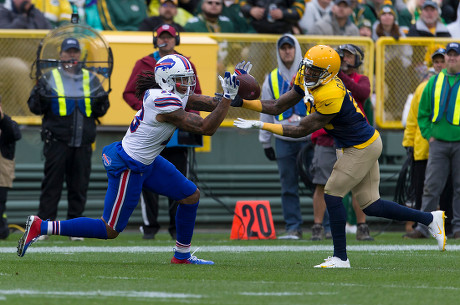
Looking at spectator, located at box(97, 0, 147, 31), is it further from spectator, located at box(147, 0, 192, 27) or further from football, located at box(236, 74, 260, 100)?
football, located at box(236, 74, 260, 100)

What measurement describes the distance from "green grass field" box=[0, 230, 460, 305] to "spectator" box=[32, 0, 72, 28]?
160 inches

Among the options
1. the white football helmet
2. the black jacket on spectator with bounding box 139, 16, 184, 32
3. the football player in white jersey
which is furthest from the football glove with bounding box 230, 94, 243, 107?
the black jacket on spectator with bounding box 139, 16, 184, 32

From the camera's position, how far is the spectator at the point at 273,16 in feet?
43.9

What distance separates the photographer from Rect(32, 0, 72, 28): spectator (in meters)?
13.2

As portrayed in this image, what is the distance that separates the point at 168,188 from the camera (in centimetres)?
755

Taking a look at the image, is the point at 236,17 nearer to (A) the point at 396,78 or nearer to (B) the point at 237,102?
(A) the point at 396,78

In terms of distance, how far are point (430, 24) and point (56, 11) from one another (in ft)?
16.9

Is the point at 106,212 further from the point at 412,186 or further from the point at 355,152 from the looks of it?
the point at 412,186

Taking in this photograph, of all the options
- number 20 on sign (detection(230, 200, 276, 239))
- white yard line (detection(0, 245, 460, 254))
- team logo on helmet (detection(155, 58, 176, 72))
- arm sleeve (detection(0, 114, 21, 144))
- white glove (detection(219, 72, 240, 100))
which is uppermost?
team logo on helmet (detection(155, 58, 176, 72))

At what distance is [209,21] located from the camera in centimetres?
1345

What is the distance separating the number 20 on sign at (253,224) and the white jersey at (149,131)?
12.7 feet

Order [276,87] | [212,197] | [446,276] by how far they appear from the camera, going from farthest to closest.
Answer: [212,197] → [276,87] → [446,276]

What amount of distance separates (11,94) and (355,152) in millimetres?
6124

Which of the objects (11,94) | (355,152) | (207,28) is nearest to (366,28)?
(207,28)
